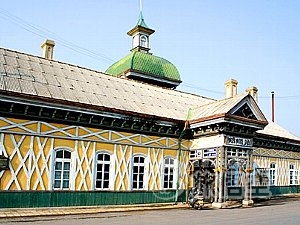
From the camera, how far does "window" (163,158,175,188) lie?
1772 centimetres

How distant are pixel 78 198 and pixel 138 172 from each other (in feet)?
10.4

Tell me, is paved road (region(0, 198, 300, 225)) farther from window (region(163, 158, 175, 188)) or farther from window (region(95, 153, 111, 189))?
window (region(163, 158, 175, 188))

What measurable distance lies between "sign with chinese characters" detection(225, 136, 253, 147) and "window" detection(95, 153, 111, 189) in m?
5.60

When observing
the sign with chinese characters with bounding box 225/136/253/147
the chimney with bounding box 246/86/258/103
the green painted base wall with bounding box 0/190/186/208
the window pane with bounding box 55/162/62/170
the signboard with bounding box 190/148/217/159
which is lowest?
the green painted base wall with bounding box 0/190/186/208

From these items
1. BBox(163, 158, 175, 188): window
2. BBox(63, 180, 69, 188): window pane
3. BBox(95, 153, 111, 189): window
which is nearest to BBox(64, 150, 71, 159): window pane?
BBox(63, 180, 69, 188): window pane

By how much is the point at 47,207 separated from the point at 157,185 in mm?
5470

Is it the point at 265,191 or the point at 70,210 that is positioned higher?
the point at 265,191

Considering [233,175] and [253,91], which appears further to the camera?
[253,91]

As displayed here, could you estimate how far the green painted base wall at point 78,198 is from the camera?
13.2m

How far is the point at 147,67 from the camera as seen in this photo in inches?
1076

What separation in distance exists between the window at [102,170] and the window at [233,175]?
8.23m

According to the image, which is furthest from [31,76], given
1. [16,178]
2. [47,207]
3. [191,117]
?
[191,117]

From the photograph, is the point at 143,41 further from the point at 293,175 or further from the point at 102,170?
the point at 102,170

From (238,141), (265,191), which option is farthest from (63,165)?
(265,191)
